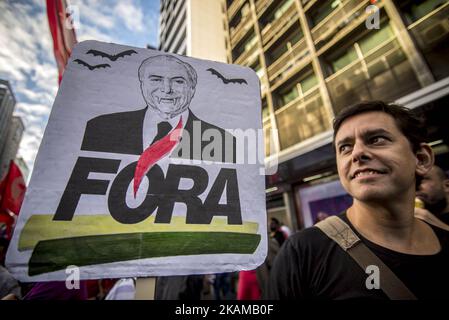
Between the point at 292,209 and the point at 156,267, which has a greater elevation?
the point at 292,209

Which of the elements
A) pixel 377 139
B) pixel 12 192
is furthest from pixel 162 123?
pixel 12 192

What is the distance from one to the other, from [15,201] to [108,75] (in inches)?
172

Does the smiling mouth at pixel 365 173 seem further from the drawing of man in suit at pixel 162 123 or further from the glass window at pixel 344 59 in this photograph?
the glass window at pixel 344 59

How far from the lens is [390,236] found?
3.18 ft

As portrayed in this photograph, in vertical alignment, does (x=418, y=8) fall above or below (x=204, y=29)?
above

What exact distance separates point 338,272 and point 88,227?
41.7 inches

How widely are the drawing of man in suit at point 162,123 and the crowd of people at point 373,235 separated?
63 centimetres

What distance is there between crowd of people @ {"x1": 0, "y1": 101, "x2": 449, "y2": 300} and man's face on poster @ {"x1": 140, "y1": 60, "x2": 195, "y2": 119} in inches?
35.4

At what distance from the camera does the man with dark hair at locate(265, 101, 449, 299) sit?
831 millimetres

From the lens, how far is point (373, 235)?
0.97 metres

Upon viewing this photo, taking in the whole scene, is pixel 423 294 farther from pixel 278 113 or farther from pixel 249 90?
pixel 278 113

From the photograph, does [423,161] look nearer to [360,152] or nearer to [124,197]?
[360,152]
